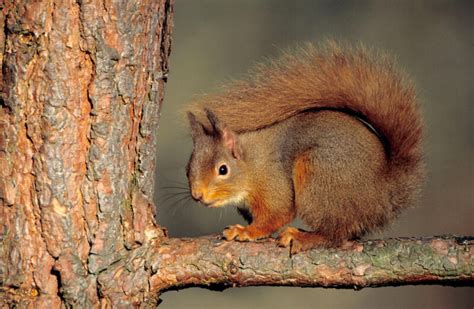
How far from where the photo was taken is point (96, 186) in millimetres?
1836

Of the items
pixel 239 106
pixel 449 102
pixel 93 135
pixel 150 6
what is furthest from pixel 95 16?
pixel 449 102

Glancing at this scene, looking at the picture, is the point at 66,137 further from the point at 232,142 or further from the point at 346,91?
the point at 346,91

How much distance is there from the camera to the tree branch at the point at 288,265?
6.01 feet

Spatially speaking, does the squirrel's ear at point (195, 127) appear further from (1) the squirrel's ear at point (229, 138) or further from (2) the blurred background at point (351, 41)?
(2) the blurred background at point (351, 41)

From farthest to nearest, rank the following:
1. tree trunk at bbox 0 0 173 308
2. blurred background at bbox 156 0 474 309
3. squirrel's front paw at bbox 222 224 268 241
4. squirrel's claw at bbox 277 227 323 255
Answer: blurred background at bbox 156 0 474 309
squirrel's front paw at bbox 222 224 268 241
squirrel's claw at bbox 277 227 323 255
tree trunk at bbox 0 0 173 308

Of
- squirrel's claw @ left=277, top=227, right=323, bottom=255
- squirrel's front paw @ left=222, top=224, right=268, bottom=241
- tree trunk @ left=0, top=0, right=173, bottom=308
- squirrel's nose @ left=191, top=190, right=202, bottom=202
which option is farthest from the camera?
squirrel's nose @ left=191, top=190, right=202, bottom=202

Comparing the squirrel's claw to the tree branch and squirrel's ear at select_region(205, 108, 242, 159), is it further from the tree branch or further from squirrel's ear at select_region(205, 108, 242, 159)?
squirrel's ear at select_region(205, 108, 242, 159)

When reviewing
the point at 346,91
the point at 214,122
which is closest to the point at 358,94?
the point at 346,91

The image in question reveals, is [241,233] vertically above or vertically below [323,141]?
below

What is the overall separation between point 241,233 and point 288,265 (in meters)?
0.29

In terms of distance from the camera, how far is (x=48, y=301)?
5.94 ft

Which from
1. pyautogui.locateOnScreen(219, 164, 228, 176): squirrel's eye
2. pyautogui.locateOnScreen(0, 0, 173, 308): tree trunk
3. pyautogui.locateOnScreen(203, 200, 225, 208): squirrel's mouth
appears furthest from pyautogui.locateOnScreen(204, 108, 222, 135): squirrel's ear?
pyautogui.locateOnScreen(0, 0, 173, 308): tree trunk

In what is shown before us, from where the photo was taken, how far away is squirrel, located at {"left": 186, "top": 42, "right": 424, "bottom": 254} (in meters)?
2.15

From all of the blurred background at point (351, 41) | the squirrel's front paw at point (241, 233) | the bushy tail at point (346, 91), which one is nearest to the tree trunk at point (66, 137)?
the squirrel's front paw at point (241, 233)
